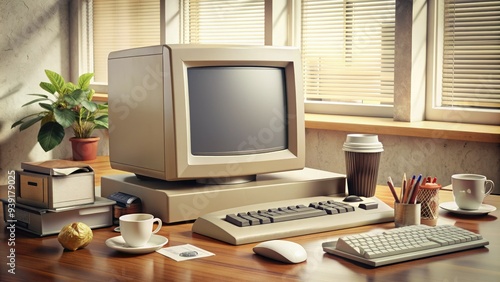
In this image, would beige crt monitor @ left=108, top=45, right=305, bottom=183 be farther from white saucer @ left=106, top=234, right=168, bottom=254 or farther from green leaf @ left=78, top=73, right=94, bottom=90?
green leaf @ left=78, top=73, right=94, bottom=90

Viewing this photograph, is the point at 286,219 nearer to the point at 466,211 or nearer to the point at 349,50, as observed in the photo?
the point at 466,211

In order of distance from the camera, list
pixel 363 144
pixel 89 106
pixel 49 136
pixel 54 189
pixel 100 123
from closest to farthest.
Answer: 1. pixel 54 189
2. pixel 363 144
3. pixel 89 106
4. pixel 100 123
5. pixel 49 136

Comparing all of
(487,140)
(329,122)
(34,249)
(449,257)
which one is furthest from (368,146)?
(329,122)

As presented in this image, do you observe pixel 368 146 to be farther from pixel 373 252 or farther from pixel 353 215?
pixel 373 252

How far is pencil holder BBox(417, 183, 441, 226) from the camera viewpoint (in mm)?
1801

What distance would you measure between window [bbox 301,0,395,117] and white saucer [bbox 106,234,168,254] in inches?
92.8

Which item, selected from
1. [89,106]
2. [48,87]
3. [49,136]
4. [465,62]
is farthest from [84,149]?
[465,62]

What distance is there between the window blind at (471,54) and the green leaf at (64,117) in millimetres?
2252

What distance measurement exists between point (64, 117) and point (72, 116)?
0.05 metres

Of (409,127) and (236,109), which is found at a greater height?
(236,109)

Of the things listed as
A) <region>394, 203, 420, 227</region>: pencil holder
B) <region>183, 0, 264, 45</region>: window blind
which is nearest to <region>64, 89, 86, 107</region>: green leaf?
<region>183, 0, 264, 45</region>: window blind

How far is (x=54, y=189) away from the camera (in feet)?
5.34

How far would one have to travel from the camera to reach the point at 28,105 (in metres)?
4.95

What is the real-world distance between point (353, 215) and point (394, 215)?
0.11m
